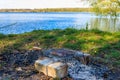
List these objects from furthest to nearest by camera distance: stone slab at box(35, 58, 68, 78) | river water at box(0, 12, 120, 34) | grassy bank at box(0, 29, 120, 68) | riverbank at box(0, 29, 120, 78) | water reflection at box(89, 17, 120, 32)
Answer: water reflection at box(89, 17, 120, 32)
river water at box(0, 12, 120, 34)
grassy bank at box(0, 29, 120, 68)
riverbank at box(0, 29, 120, 78)
stone slab at box(35, 58, 68, 78)

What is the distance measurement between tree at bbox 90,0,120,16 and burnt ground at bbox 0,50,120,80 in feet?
51.2

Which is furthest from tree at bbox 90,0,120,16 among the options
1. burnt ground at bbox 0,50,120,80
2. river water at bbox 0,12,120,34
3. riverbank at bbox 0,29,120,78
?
burnt ground at bbox 0,50,120,80

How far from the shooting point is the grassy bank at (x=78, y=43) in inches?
265

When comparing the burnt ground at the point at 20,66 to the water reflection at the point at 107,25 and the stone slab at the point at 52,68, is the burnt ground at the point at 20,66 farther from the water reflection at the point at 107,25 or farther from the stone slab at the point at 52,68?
the water reflection at the point at 107,25

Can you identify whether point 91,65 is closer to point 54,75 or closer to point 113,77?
point 113,77

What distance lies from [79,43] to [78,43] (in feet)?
0.10

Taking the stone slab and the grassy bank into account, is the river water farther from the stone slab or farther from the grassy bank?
the stone slab

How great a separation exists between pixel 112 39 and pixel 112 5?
13.2 metres

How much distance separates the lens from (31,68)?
5340mm

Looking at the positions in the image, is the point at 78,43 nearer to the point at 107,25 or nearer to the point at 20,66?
the point at 20,66

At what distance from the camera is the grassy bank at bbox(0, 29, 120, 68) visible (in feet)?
22.1

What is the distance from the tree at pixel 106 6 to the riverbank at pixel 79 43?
12068mm

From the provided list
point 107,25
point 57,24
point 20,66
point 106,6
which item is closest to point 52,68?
point 20,66

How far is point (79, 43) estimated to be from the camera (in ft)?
25.3
